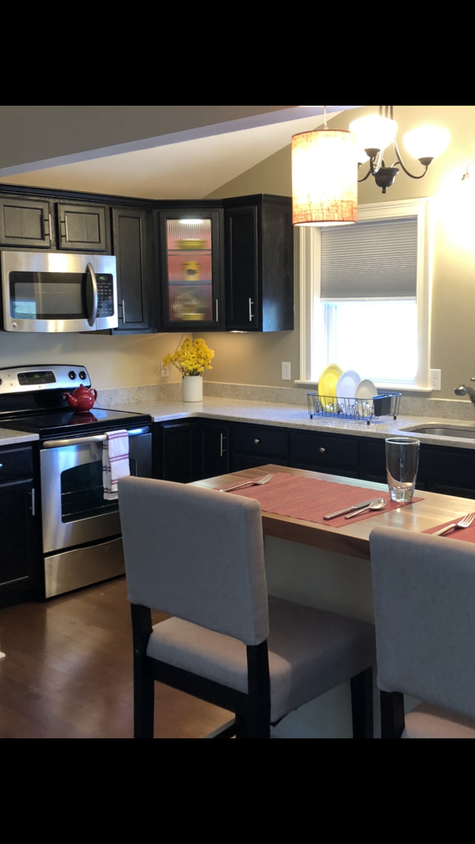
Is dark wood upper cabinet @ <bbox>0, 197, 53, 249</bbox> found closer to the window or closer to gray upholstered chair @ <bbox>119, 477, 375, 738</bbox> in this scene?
the window

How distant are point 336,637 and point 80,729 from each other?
1.13 metres

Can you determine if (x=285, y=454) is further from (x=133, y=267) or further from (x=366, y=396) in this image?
(x=133, y=267)

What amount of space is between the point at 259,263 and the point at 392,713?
3.30m

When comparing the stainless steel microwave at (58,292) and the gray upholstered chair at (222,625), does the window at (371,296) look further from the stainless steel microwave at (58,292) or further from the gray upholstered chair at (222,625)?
the gray upholstered chair at (222,625)

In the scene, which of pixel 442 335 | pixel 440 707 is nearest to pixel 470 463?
pixel 442 335

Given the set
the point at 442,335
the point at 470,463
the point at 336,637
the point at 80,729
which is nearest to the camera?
the point at 336,637

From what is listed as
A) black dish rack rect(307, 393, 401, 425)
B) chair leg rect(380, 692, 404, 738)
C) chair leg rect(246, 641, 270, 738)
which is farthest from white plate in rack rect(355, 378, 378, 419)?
chair leg rect(380, 692, 404, 738)

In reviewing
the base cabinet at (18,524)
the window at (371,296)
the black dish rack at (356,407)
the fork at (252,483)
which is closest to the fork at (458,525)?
the fork at (252,483)

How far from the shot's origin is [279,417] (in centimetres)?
424

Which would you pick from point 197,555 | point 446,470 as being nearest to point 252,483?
point 197,555

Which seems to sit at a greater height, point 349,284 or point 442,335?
point 349,284

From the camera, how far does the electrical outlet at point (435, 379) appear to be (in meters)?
4.07
